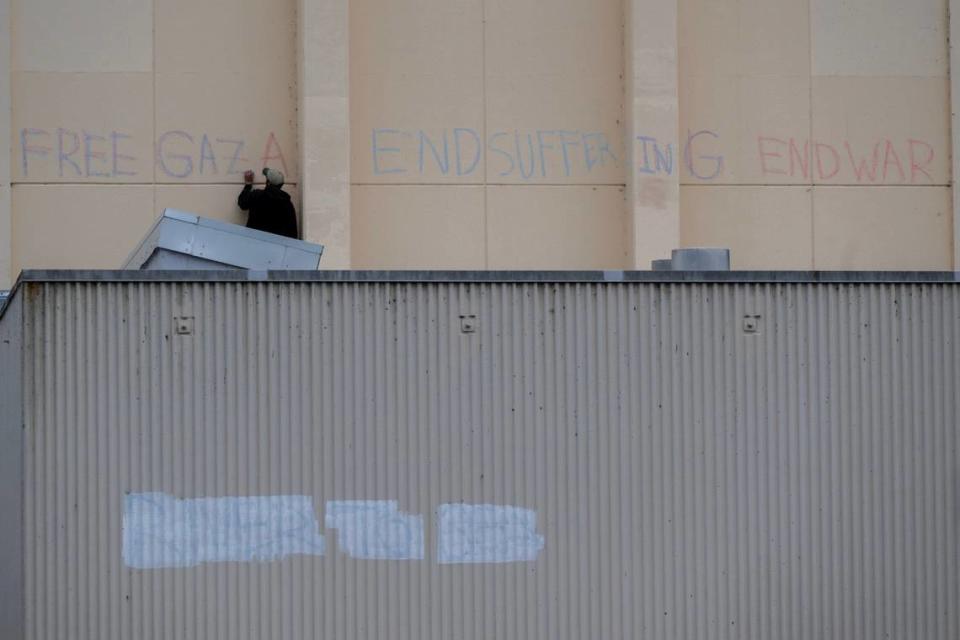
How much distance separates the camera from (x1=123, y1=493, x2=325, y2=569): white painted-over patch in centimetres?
748

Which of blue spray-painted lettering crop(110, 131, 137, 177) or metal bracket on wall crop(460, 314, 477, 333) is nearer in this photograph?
metal bracket on wall crop(460, 314, 477, 333)

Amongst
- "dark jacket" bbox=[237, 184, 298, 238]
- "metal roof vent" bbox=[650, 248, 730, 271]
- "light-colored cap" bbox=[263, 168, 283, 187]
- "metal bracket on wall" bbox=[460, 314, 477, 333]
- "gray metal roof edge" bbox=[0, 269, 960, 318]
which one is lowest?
"metal bracket on wall" bbox=[460, 314, 477, 333]

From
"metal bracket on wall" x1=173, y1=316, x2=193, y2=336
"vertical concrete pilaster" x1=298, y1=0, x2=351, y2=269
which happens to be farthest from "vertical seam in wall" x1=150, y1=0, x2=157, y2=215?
"metal bracket on wall" x1=173, y1=316, x2=193, y2=336

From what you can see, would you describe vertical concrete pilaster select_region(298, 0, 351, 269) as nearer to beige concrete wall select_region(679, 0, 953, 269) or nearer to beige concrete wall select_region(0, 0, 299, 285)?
beige concrete wall select_region(0, 0, 299, 285)

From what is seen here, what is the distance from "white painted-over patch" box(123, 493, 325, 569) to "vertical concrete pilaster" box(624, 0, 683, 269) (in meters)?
6.43

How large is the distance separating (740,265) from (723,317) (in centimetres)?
609

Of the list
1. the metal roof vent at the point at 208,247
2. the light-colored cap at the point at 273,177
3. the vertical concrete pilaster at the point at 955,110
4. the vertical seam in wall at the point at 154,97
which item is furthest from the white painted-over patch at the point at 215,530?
the vertical concrete pilaster at the point at 955,110

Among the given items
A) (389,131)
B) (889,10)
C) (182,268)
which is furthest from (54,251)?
(889,10)

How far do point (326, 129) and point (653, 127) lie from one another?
334cm

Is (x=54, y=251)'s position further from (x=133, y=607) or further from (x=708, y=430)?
(x=708, y=430)

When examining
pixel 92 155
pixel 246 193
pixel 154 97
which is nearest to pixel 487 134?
pixel 246 193

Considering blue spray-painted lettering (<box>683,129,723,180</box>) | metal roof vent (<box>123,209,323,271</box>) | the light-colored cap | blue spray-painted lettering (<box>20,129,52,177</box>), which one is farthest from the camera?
blue spray-painted lettering (<box>683,129,723,180</box>)

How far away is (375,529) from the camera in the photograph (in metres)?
7.55

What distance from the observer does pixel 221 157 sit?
1332cm
